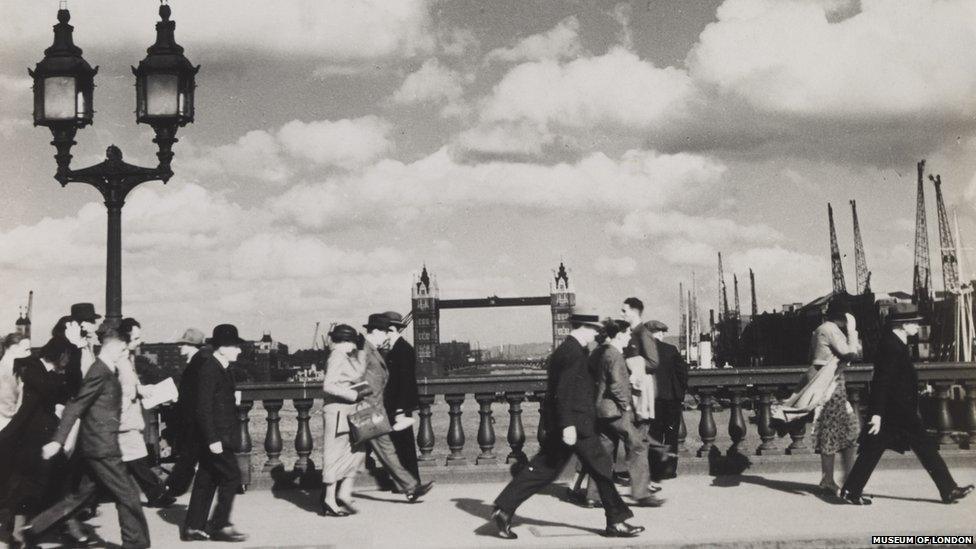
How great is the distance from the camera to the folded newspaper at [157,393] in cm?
940

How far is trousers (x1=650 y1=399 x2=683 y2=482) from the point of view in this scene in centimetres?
1048

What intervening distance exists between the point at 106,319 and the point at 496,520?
4.14m

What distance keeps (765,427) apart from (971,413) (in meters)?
2.11

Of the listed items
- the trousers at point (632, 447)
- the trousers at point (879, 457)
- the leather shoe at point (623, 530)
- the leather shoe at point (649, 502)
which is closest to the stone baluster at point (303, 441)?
the trousers at point (632, 447)

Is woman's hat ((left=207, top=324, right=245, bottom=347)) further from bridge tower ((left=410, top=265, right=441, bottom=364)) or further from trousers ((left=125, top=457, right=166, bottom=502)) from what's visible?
bridge tower ((left=410, top=265, right=441, bottom=364))

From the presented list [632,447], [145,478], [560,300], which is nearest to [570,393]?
[632,447]

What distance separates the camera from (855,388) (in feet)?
36.2

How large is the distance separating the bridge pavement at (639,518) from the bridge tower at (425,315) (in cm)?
14239

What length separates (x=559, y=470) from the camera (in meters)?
7.98

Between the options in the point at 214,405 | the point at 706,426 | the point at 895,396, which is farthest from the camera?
Result: the point at 706,426

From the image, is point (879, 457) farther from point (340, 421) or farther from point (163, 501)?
point (163, 501)

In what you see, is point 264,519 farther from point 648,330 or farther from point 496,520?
point 648,330

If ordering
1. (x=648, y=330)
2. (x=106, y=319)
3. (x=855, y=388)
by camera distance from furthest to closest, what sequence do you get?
1. (x=855, y=388)
2. (x=648, y=330)
3. (x=106, y=319)

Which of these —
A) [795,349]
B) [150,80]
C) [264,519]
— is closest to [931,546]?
[264,519]
